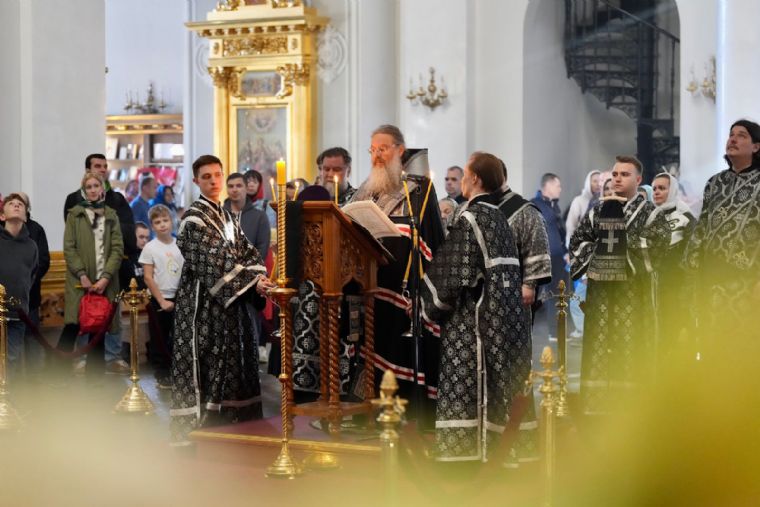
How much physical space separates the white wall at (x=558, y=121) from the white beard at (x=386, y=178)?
32.7ft

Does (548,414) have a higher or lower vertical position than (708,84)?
lower

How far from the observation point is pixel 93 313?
418 inches

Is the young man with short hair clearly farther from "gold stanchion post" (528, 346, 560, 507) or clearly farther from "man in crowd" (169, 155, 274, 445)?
"gold stanchion post" (528, 346, 560, 507)

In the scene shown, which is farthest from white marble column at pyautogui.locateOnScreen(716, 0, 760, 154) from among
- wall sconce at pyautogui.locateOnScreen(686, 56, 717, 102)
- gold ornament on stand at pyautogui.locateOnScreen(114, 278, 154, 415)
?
gold ornament on stand at pyautogui.locateOnScreen(114, 278, 154, 415)

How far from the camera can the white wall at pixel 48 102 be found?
12359 millimetres

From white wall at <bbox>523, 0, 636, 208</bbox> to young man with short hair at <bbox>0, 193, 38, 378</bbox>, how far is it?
8.97 meters

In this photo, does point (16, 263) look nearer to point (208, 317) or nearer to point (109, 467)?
point (208, 317)

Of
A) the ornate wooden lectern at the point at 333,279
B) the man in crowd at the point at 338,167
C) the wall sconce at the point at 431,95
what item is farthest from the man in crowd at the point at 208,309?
the wall sconce at the point at 431,95

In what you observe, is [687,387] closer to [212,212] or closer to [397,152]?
[397,152]

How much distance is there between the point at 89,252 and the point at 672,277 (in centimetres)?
496

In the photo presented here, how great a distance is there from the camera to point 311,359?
26.6 feet

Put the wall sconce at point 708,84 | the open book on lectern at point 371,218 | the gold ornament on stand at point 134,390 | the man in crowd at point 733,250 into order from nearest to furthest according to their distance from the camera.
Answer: the open book on lectern at point 371,218 < the man in crowd at point 733,250 < the gold ornament on stand at point 134,390 < the wall sconce at point 708,84

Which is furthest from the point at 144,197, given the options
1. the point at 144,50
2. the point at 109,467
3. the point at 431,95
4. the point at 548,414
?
the point at 548,414

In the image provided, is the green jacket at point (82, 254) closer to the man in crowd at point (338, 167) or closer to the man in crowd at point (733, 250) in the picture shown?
the man in crowd at point (338, 167)
